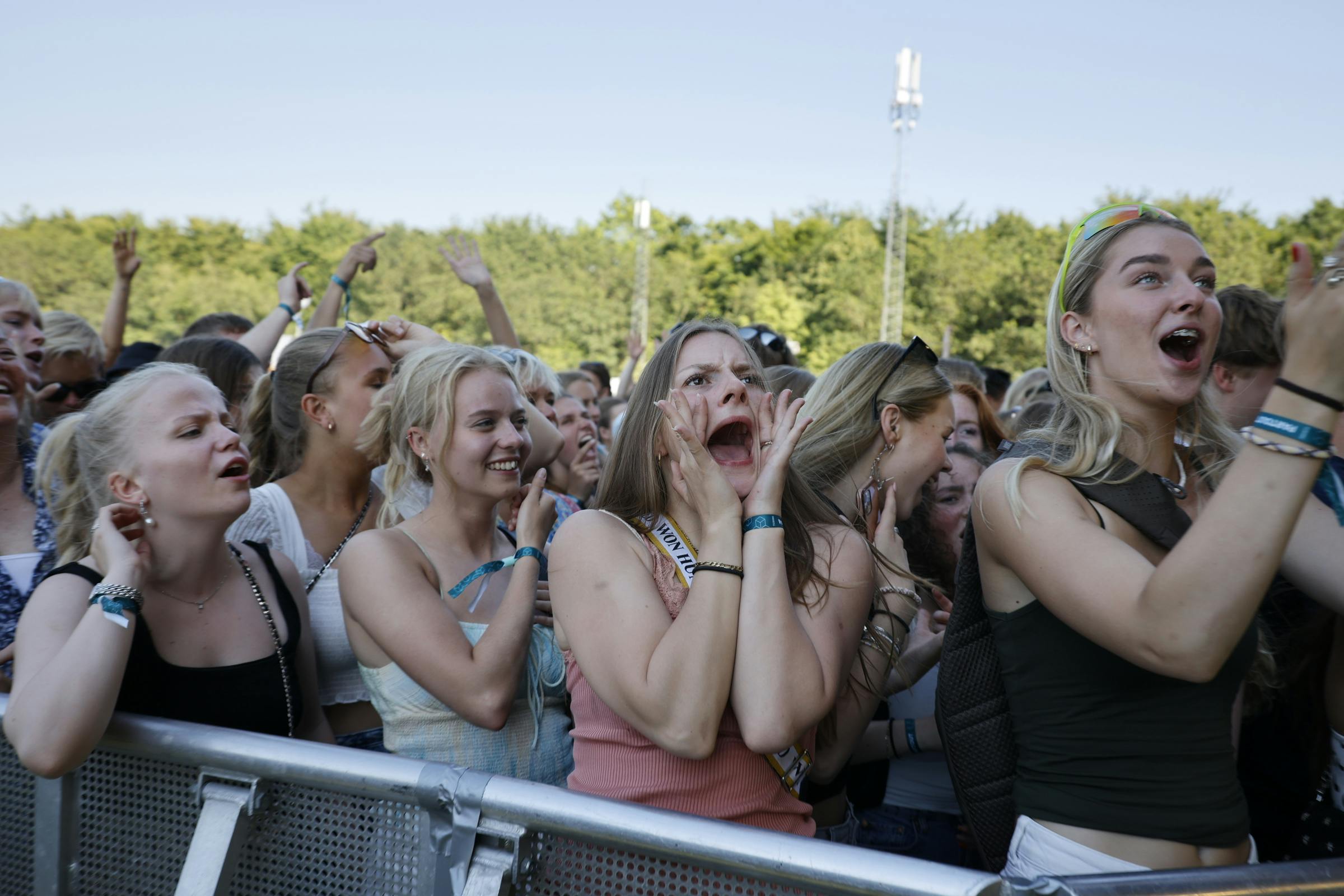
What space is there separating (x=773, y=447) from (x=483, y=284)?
3.68 meters

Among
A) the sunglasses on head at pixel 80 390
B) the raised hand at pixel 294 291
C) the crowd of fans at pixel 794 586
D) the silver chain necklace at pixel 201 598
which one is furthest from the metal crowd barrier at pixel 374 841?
the raised hand at pixel 294 291

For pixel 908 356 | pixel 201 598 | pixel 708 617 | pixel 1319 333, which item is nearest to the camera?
pixel 1319 333

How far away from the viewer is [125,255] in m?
6.38

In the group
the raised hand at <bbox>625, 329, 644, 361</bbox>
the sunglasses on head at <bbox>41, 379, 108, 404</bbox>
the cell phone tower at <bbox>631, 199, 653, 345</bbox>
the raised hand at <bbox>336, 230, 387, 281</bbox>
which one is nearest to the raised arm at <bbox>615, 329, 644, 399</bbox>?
the raised hand at <bbox>625, 329, 644, 361</bbox>

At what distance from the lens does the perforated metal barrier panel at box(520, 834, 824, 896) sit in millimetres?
1532

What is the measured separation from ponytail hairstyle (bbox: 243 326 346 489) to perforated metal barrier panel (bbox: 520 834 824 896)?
7.41 ft

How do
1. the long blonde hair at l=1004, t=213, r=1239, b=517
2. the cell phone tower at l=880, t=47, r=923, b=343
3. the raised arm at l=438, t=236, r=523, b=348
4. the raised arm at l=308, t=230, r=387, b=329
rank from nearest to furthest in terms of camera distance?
the long blonde hair at l=1004, t=213, r=1239, b=517, the raised arm at l=438, t=236, r=523, b=348, the raised arm at l=308, t=230, r=387, b=329, the cell phone tower at l=880, t=47, r=923, b=343

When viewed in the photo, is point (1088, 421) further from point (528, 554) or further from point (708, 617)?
point (528, 554)

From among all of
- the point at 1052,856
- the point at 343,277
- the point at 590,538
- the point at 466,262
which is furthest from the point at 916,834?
the point at 343,277

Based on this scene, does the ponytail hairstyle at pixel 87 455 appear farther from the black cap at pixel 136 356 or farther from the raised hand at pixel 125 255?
the raised hand at pixel 125 255

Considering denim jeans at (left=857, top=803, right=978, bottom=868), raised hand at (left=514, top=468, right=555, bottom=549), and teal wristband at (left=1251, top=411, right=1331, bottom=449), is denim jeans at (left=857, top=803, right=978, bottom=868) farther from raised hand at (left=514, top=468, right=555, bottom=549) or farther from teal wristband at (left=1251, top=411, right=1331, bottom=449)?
teal wristband at (left=1251, top=411, right=1331, bottom=449)

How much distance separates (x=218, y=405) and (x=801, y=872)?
2037 mm

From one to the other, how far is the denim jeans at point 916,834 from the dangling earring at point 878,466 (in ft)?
3.14

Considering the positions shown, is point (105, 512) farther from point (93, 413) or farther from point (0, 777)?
point (0, 777)
